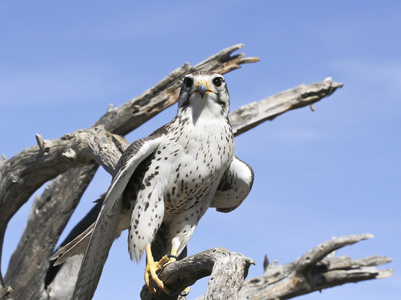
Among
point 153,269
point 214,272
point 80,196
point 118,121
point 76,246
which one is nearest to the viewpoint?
point 214,272

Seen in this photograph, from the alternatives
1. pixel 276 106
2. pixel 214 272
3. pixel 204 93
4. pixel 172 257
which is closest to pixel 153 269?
pixel 172 257

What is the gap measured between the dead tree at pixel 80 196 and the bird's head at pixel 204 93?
96.0 inches

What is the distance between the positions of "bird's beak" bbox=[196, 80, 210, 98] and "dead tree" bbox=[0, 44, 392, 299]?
8.45 feet

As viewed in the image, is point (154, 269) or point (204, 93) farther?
point (204, 93)

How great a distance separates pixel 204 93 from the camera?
13.9 feet

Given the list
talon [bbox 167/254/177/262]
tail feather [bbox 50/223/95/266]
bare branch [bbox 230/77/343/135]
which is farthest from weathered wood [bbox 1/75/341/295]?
talon [bbox 167/254/177/262]

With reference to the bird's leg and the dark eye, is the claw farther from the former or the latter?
the dark eye

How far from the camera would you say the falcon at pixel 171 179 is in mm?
4223

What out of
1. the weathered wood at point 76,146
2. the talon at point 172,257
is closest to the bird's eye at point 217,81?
the talon at point 172,257

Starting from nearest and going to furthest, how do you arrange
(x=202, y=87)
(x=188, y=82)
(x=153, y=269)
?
(x=153, y=269) < (x=202, y=87) < (x=188, y=82)

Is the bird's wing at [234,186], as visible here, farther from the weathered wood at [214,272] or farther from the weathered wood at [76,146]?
the weathered wood at [76,146]

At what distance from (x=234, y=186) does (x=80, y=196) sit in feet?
13.7

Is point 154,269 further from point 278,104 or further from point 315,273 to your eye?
point 315,273

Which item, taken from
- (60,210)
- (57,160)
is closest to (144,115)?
(57,160)
